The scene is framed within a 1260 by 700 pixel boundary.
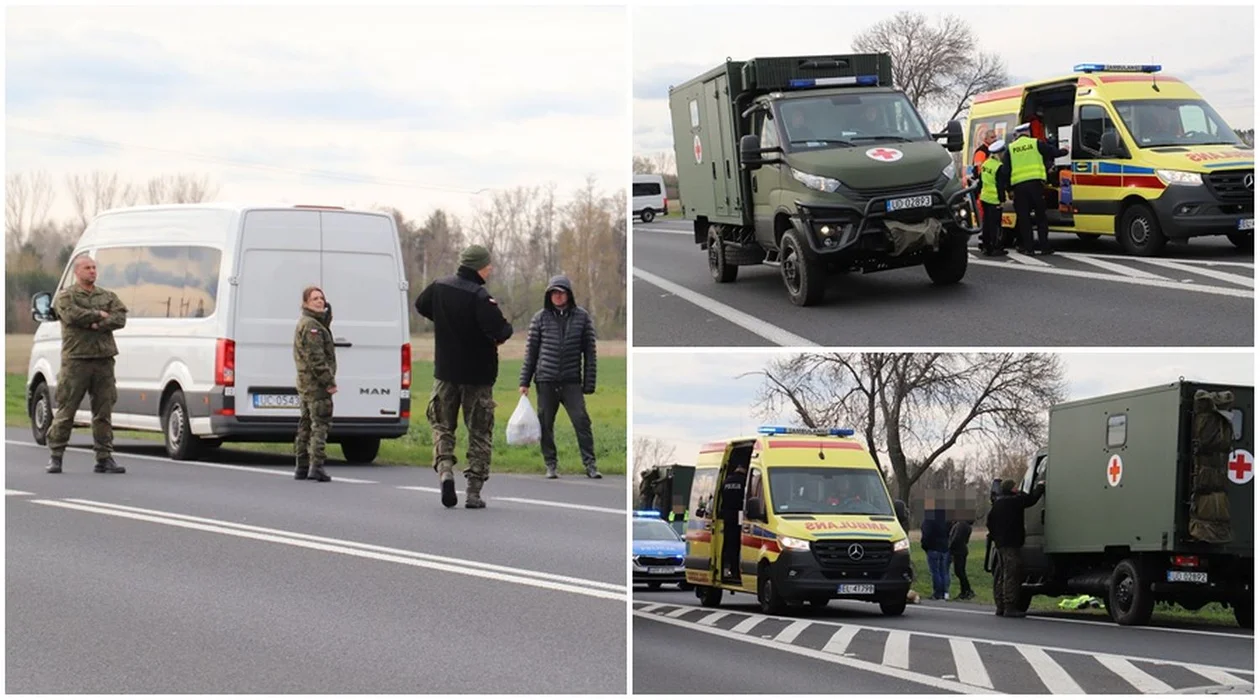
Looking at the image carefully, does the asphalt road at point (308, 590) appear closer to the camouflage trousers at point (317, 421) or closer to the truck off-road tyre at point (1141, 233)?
the camouflage trousers at point (317, 421)

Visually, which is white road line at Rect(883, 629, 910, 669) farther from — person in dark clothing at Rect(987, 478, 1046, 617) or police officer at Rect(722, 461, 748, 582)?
person in dark clothing at Rect(987, 478, 1046, 617)

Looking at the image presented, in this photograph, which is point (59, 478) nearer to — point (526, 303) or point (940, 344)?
point (940, 344)

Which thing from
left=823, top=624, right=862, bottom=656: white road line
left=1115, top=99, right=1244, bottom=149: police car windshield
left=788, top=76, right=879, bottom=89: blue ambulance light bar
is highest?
left=1115, top=99, right=1244, bottom=149: police car windshield

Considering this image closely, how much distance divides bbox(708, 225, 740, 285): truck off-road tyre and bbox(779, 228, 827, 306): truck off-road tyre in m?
2.77

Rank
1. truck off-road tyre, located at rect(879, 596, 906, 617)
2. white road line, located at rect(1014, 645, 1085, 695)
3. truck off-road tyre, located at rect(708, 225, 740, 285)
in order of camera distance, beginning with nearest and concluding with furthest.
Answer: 1. white road line, located at rect(1014, 645, 1085, 695)
2. truck off-road tyre, located at rect(879, 596, 906, 617)
3. truck off-road tyre, located at rect(708, 225, 740, 285)

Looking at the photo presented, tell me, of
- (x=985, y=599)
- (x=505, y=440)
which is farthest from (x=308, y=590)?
(x=985, y=599)

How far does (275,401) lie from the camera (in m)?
18.3

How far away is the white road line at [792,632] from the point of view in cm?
1079

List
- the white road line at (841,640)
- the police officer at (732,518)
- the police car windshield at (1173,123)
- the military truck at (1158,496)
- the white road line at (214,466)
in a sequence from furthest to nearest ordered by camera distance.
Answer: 1. the police car windshield at (1173,123)
2. the white road line at (214,466)
3. the police officer at (732,518)
4. the military truck at (1158,496)
5. the white road line at (841,640)

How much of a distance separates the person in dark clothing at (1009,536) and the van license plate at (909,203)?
126 inches

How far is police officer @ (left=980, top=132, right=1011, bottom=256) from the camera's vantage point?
1953 cm

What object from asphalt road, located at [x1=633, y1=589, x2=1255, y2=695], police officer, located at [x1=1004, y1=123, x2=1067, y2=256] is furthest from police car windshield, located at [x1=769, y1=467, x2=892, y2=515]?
police officer, located at [x1=1004, y1=123, x2=1067, y2=256]

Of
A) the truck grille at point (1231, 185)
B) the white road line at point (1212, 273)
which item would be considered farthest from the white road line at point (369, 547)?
the truck grille at point (1231, 185)

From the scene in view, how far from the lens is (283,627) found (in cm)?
788
